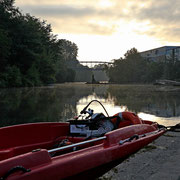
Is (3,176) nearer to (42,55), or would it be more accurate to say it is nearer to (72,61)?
(42,55)

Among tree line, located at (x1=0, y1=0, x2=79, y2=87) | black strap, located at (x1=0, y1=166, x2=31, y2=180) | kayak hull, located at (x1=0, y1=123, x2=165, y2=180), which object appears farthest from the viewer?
tree line, located at (x1=0, y1=0, x2=79, y2=87)

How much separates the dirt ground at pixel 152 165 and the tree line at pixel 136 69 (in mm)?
51644

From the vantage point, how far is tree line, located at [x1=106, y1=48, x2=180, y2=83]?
61.0 m

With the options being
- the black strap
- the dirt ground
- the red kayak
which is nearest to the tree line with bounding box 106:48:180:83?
the red kayak

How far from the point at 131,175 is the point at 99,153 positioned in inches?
20.2

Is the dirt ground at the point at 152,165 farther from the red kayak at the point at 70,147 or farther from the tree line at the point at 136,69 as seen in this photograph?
the tree line at the point at 136,69

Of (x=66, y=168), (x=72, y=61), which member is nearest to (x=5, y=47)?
(x=66, y=168)

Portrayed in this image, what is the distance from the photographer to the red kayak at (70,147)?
2.83 m

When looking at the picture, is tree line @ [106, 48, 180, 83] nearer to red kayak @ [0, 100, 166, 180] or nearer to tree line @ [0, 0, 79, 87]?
tree line @ [0, 0, 79, 87]

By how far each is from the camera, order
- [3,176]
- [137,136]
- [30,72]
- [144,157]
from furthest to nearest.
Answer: [30,72]
[137,136]
[144,157]
[3,176]

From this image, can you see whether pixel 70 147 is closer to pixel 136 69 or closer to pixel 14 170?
pixel 14 170

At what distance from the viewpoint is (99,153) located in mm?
3512

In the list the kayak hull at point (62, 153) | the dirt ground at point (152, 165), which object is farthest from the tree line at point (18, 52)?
the dirt ground at point (152, 165)

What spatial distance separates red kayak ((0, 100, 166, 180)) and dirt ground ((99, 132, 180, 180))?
0.17 meters
